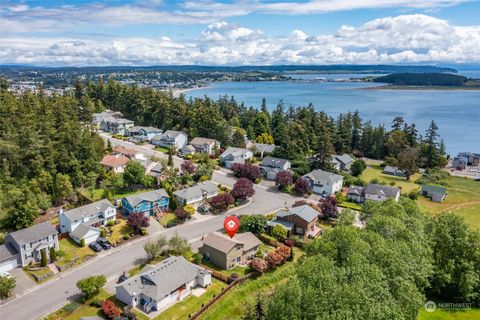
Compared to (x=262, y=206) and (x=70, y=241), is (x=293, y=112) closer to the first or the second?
(x=262, y=206)

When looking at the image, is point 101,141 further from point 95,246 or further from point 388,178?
point 388,178

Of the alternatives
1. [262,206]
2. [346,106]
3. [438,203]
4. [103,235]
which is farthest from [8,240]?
[346,106]

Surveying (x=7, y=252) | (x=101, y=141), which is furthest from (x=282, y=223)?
(x=101, y=141)

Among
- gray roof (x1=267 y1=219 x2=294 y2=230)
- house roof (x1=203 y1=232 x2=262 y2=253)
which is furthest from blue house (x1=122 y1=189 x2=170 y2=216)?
gray roof (x1=267 y1=219 x2=294 y2=230)

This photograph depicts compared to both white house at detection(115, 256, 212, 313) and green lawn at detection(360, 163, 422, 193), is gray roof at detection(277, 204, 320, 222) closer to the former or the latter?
white house at detection(115, 256, 212, 313)

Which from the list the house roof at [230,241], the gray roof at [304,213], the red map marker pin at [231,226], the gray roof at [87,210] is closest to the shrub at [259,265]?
the house roof at [230,241]

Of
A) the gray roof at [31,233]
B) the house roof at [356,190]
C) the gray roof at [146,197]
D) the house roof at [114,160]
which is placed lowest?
the house roof at [356,190]

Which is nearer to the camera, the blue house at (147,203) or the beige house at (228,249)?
the beige house at (228,249)

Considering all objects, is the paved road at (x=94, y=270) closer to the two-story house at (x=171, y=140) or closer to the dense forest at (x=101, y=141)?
the dense forest at (x=101, y=141)
